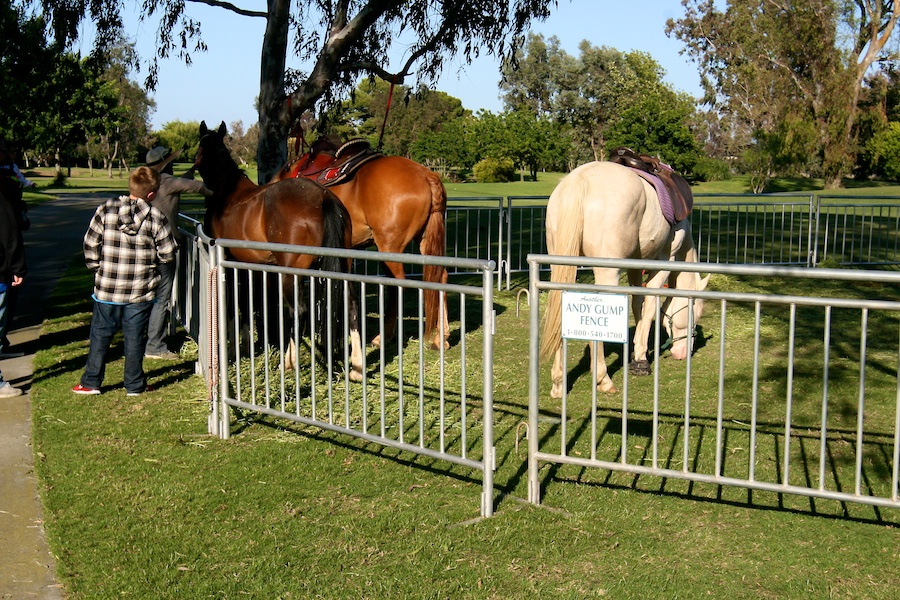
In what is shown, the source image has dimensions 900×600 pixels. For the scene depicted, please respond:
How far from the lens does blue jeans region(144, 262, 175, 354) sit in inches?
350

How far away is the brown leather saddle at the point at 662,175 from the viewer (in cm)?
843

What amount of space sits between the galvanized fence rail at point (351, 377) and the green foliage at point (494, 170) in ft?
151

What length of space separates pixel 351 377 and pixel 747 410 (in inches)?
131

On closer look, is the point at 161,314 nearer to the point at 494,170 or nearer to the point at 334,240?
the point at 334,240

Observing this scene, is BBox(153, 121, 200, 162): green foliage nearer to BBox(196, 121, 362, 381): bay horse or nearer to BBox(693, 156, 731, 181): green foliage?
BBox(693, 156, 731, 181): green foliage

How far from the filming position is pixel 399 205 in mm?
9594

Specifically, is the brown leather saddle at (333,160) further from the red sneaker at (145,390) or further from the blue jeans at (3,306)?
the blue jeans at (3,306)

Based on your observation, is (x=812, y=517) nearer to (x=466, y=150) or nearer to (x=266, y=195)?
(x=266, y=195)

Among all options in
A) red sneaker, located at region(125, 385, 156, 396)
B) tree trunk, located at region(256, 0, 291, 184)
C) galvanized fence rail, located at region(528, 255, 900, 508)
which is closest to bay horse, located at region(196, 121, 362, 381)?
red sneaker, located at region(125, 385, 156, 396)

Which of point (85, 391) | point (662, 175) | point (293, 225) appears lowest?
point (85, 391)

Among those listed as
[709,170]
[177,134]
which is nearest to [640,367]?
[709,170]

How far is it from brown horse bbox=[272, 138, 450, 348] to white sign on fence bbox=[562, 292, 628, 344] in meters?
4.56

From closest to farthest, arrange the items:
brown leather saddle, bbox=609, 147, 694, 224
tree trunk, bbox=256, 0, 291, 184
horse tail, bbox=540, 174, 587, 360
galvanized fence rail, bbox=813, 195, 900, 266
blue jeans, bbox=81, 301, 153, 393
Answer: blue jeans, bbox=81, 301, 153, 393 → horse tail, bbox=540, 174, 587, 360 → brown leather saddle, bbox=609, 147, 694, 224 → tree trunk, bbox=256, 0, 291, 184 → galvanized fence rail, bbox=813, 195, 900, 266

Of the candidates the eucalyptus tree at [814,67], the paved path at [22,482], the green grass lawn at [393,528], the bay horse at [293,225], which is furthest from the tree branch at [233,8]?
the eucalyptus tree at [814,67]
